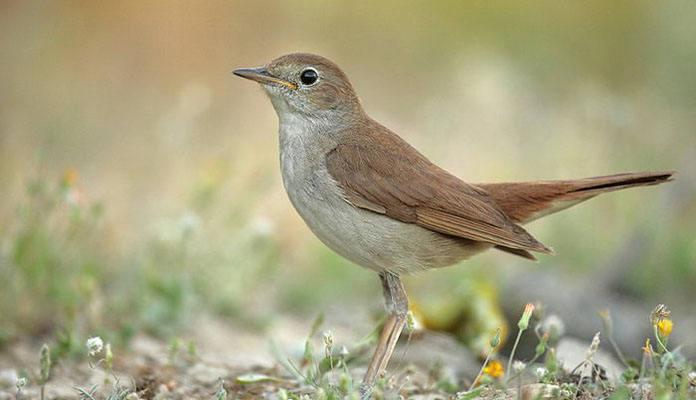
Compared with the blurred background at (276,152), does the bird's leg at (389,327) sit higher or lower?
lower

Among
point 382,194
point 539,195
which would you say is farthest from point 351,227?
point 539,195

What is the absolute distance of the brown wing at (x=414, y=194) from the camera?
4840mm

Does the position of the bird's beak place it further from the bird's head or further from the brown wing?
the brown wing

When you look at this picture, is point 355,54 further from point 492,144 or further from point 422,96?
point 492,144

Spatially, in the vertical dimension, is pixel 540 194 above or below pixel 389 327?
above

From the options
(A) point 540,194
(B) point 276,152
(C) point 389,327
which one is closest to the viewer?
(C) point 389,327

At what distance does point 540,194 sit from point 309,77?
1.32m

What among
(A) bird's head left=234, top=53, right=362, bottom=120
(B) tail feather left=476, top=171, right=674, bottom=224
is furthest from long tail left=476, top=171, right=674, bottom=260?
(A) bird's head left=234, top=53, right=362, bottom=120

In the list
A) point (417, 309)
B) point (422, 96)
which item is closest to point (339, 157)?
point (417, 309)

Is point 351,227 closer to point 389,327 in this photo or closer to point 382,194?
point 382,194

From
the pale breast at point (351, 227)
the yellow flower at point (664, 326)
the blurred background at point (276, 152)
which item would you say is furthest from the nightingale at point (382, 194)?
the blurred background at point (276, 152)

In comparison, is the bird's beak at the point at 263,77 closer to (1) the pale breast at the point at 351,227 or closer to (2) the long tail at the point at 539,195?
(1) the pale breast at the point at 351,227

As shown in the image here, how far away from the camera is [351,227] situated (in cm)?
473

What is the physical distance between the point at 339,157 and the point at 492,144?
4950mm
